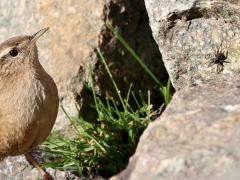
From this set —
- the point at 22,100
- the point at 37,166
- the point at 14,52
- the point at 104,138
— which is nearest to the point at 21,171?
the point at 37,166

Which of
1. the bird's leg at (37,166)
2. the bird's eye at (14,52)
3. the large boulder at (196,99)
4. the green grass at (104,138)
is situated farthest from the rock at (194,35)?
the bird's leg at (37,166)

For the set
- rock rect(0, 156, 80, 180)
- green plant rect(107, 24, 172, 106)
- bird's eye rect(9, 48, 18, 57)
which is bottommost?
rock rect(0, 156, 80, 180)

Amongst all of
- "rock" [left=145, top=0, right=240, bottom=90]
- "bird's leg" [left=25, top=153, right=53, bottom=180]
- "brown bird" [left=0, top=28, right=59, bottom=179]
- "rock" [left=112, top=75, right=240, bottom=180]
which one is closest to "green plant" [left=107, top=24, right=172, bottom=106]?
"rock" [left=145, top=0, right=240, bottom=90]

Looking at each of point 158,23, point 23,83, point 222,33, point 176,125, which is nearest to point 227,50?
point 222,33

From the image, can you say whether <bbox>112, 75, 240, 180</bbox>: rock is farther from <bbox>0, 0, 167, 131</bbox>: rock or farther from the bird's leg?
<bbox>0, 0, 167, 131</bbox>: rock

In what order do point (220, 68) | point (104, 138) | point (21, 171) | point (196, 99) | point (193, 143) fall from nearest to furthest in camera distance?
point (193, 143), point (196, 99), point (220, 68), point (104, 138), point (21, 171)

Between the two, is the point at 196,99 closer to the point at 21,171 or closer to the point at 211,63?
the point at 211,63

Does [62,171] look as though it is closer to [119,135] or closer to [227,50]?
[119,135]
